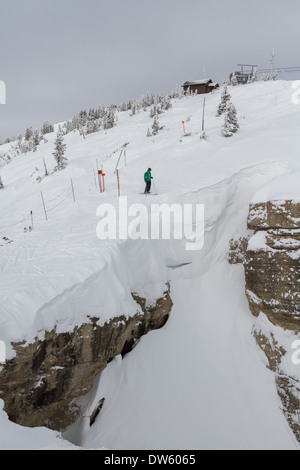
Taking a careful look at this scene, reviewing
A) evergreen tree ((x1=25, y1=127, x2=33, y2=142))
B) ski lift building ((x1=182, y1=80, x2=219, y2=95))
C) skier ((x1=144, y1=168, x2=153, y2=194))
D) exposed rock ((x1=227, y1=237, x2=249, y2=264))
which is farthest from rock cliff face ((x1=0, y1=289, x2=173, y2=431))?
ski lift building ((x1=182, y1=80, x2=219, y2=95))

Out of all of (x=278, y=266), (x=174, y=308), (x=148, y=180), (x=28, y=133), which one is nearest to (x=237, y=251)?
(x=278, y=266)

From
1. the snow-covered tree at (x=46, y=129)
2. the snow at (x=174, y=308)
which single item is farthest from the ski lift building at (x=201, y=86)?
the snow at (x=174, y=308)

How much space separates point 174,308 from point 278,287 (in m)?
3.28

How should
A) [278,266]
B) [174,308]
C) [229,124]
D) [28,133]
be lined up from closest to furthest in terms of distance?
[278,266], [174,308], [229,124], [28,133]

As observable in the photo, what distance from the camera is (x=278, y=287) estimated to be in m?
7.63

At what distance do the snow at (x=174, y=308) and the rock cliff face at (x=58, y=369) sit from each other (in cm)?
29

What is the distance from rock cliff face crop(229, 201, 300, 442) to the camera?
726 centimetres

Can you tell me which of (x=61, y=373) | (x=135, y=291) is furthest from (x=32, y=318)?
(x=135, y=291)

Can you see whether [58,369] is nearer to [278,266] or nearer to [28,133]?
[278,266]

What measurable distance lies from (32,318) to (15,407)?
78.9 inches

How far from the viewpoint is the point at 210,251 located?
993cm

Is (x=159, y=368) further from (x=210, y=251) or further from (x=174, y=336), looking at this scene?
(x=210, y=251)

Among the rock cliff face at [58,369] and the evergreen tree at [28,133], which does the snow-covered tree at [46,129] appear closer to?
the evergreen tree at [28,133]

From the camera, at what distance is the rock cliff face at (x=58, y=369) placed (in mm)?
5715
